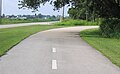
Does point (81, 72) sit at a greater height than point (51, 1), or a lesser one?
lesser

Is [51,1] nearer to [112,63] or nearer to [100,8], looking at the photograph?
[100,8]

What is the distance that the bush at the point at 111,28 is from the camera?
31.3 m

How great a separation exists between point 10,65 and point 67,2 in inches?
1077

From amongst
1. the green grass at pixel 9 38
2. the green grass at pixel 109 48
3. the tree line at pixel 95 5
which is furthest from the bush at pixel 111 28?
the green grass at pixel 9 38

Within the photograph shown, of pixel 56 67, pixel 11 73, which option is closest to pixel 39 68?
pixel 56 67

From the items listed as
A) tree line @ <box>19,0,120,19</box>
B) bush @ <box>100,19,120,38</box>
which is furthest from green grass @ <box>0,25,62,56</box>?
bush @ <box>100,19,120,38</box>

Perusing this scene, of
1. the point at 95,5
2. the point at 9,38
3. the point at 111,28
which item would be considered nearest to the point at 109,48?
the point at 9,38

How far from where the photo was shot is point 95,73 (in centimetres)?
1036

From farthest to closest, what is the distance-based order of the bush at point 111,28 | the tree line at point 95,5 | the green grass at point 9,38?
the tree line at point 95,5
the bush at point 111,28
the green grass at point 9,38

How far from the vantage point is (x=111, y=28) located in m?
33.4

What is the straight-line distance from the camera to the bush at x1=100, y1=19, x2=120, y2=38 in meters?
31.3

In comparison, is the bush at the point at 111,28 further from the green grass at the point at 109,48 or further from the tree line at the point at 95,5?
the green grass at the point at 109,48

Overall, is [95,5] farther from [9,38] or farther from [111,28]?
[9,38]

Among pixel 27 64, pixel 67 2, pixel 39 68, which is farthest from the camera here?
pixel 67 2
